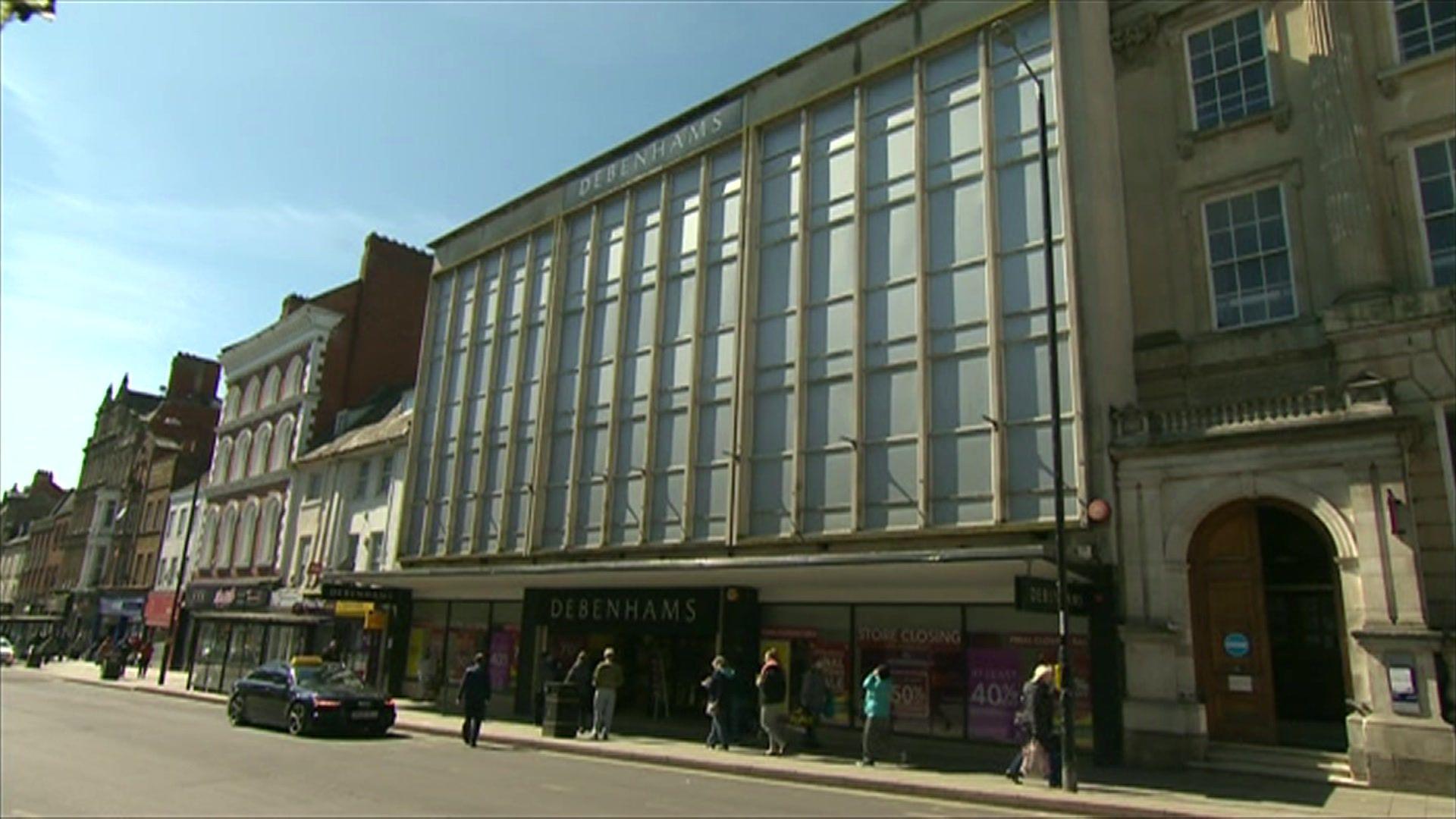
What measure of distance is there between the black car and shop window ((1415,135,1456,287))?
68.9 feet

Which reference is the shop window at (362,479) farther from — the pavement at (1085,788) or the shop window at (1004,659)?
the shop window at (1004,659)

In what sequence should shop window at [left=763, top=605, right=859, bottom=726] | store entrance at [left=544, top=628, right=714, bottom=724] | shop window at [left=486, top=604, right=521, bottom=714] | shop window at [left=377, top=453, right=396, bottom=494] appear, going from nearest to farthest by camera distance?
shop window at [left=763, top=605, right=859, bottom=726], store entrance at [left=544, top=628, right=714, bottom=724], shop window at [left=486, top=604, right=521, bottom=714], shop window at [left=377, top=453, right=396, bottom=494]

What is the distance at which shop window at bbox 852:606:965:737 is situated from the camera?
17188 mm

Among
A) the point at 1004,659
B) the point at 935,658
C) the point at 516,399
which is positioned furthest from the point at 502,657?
the point at 1004,659

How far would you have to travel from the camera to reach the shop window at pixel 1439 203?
14945mm

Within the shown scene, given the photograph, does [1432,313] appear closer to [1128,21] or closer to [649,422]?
[1128,21]

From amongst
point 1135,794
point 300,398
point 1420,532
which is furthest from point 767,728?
point 300,398

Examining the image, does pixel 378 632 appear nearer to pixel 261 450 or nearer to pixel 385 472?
pixel 385 472

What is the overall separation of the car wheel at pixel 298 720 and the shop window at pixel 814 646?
884 centimetres

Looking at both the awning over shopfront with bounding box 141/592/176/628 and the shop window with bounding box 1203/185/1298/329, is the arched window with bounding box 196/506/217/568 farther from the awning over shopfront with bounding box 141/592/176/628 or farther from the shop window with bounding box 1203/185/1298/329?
the shop window with bounding box 1203/185/1298/329

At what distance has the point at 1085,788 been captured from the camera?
12.7 metres

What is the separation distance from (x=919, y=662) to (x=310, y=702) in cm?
1211

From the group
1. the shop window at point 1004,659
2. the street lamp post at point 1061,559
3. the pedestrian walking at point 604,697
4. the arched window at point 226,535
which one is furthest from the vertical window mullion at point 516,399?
the arched window at point 226,535

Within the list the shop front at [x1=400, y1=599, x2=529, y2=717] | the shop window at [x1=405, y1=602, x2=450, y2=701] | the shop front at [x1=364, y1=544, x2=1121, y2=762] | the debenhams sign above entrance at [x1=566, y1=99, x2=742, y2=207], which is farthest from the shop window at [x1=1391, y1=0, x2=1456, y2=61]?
the shop window at [x1=405, y1=602, x2=450, y2=701]
